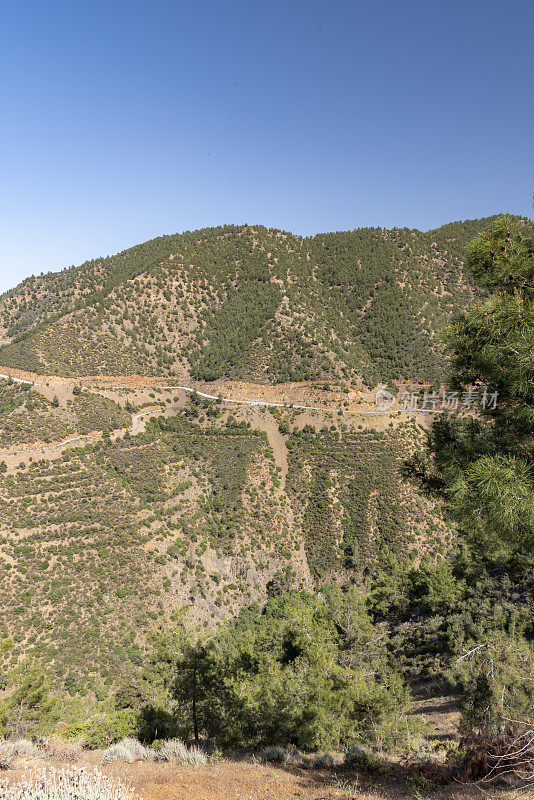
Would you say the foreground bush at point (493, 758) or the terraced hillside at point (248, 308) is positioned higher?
the terraced hillside at point (248, 308)

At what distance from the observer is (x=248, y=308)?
190 ft

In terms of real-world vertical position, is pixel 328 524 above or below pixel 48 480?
below

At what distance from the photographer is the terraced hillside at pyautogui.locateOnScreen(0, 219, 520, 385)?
159ft

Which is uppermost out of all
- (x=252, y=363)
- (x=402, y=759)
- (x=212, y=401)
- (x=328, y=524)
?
(x=252, y=363)

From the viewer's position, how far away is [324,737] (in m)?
10.5

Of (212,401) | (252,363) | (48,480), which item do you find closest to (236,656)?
(48,480)

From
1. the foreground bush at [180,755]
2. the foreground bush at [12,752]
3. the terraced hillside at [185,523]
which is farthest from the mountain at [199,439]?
the foreground bush at [180,755]

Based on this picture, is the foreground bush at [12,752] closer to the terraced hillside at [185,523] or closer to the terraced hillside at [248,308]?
the terraced hillside at [185,523]

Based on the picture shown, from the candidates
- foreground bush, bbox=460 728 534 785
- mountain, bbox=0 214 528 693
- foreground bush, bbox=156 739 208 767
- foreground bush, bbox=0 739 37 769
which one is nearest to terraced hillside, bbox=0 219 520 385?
mountain, bbox=0 214 528 693

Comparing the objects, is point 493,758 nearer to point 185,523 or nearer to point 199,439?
point 185,523

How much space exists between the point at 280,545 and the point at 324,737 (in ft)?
81.5

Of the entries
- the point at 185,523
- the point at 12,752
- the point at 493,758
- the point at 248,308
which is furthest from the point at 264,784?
the point at 248,308

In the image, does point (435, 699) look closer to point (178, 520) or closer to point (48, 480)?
point (178, 520)

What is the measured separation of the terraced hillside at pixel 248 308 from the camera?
4838 cm
